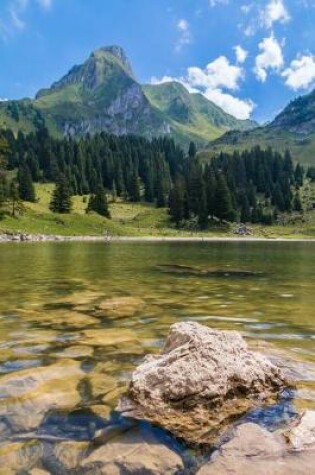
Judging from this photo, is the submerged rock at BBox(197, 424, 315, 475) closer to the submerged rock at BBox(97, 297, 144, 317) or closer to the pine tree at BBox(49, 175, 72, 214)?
the submerged rock at BBox(97, 297, 144, 317)

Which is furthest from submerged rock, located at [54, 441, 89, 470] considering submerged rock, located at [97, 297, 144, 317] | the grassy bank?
the grassy bank

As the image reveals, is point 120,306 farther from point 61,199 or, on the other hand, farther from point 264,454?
point 61,199

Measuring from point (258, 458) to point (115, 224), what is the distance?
491 feet

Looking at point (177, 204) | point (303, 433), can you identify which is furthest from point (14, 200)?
point (303, 433)

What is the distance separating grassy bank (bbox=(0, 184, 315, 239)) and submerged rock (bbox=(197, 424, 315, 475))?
355ft

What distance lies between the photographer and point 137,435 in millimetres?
7699

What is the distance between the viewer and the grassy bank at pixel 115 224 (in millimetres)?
127875

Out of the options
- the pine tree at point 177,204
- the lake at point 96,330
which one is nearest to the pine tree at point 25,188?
the pine tree at point 177,204

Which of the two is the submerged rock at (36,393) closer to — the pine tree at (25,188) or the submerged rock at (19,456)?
the submerged rock at (19,456)

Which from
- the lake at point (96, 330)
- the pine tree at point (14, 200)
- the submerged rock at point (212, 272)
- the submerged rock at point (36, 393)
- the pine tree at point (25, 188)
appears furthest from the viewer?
the pine tree at point (25, 188)

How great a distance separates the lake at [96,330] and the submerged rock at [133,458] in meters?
0.54

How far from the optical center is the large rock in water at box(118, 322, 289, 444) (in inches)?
324

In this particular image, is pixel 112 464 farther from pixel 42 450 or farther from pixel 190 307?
pixel 190 307

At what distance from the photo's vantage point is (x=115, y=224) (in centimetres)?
15538
